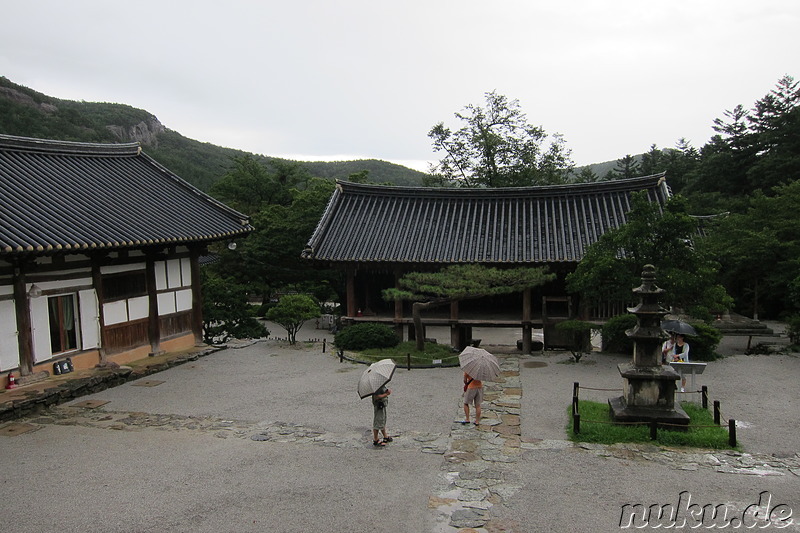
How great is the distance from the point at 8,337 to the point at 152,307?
4.89 meters

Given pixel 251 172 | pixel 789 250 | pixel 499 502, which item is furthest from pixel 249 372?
pixel 251 172

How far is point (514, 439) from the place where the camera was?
11.0 metres

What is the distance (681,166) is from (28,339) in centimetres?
6239

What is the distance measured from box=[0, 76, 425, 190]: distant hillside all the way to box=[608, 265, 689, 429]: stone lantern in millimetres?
54457

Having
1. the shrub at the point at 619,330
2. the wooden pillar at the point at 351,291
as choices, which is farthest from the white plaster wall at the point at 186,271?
the shrub at the point at 619,330

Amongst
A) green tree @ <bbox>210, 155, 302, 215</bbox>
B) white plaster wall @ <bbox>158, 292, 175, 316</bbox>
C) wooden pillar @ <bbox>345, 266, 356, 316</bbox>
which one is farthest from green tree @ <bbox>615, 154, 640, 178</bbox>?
white plaster wall @ <bbox>158, 292, 175, 316</bbox>

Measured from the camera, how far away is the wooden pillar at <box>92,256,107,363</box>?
16219mm

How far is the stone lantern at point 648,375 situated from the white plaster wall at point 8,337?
47.8 ft

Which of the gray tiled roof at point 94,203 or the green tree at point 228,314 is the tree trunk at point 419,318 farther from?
the green tree at point 228,314

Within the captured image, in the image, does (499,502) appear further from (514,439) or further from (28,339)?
(28,339)

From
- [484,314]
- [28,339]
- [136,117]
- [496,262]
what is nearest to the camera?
[28,339]

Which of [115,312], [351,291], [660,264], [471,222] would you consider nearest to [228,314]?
[351,291]

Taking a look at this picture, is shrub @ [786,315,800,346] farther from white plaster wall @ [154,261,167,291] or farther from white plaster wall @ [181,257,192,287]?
white plaster wall @ [154,261,167,291]

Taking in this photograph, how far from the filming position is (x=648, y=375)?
1153cm
